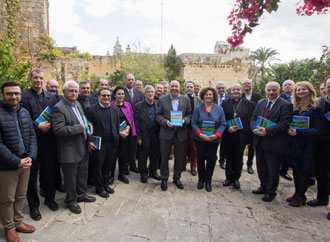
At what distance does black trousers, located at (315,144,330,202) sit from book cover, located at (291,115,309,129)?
47 cm

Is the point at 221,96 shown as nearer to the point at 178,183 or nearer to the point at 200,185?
the point at 200,185

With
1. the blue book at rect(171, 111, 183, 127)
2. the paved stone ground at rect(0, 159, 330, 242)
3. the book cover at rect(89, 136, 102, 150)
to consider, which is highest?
the blue book at rect(171, 111, 183, 127)

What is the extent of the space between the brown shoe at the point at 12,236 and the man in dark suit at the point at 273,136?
3.70 m

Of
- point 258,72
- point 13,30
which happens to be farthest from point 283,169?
point 258,72

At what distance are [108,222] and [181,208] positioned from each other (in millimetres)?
1149

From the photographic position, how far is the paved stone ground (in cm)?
280

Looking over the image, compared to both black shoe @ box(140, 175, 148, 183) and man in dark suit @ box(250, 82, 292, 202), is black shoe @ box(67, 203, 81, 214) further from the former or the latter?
man in dark suit @ box(250, 82, 292, 202)

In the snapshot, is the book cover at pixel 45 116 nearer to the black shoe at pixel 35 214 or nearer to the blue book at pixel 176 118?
the black shoe at pixel 35 214

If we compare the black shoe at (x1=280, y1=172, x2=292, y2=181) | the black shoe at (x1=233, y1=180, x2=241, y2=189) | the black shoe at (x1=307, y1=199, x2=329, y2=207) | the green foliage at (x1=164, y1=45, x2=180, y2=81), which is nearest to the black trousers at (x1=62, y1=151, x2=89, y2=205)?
the black shoe at (x1=233, y1=180, x2=241, y2=189)

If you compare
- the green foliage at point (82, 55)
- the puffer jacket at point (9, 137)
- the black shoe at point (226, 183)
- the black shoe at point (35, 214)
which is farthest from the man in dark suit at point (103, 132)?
the green foliage at point (82, 55)

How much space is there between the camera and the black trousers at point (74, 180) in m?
3.18

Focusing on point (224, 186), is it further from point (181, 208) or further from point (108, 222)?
point (108, 222)

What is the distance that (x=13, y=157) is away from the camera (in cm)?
246

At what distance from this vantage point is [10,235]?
2.55 m
